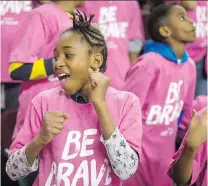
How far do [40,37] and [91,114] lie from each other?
2.49ft

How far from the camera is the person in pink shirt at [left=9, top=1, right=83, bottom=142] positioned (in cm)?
215

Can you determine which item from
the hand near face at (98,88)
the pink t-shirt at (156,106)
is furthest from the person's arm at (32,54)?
the hand near face at (98,88)

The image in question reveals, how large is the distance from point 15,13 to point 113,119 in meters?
1.44

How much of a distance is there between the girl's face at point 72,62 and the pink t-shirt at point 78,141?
0.19 feet

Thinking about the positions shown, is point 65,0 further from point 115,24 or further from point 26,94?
point 115,24

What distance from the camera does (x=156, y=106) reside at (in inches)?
90.4

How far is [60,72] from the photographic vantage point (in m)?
1.49

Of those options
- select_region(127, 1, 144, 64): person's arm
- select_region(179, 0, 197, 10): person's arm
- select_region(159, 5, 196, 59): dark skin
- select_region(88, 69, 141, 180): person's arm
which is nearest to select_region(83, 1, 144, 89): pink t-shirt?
select_region(127, 1, 144, 64): person's arm

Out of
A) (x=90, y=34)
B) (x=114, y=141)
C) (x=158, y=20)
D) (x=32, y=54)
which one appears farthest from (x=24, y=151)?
(x=158, y=20)

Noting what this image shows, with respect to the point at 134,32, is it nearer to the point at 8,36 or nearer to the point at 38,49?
the point at 8,36

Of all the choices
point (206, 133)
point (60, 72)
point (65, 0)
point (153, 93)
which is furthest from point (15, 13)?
point (206, 133)

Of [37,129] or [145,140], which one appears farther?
[145,140]

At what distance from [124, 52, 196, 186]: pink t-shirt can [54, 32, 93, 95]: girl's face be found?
0.76 meters

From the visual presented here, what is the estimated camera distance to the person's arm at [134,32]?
9.96 ft
